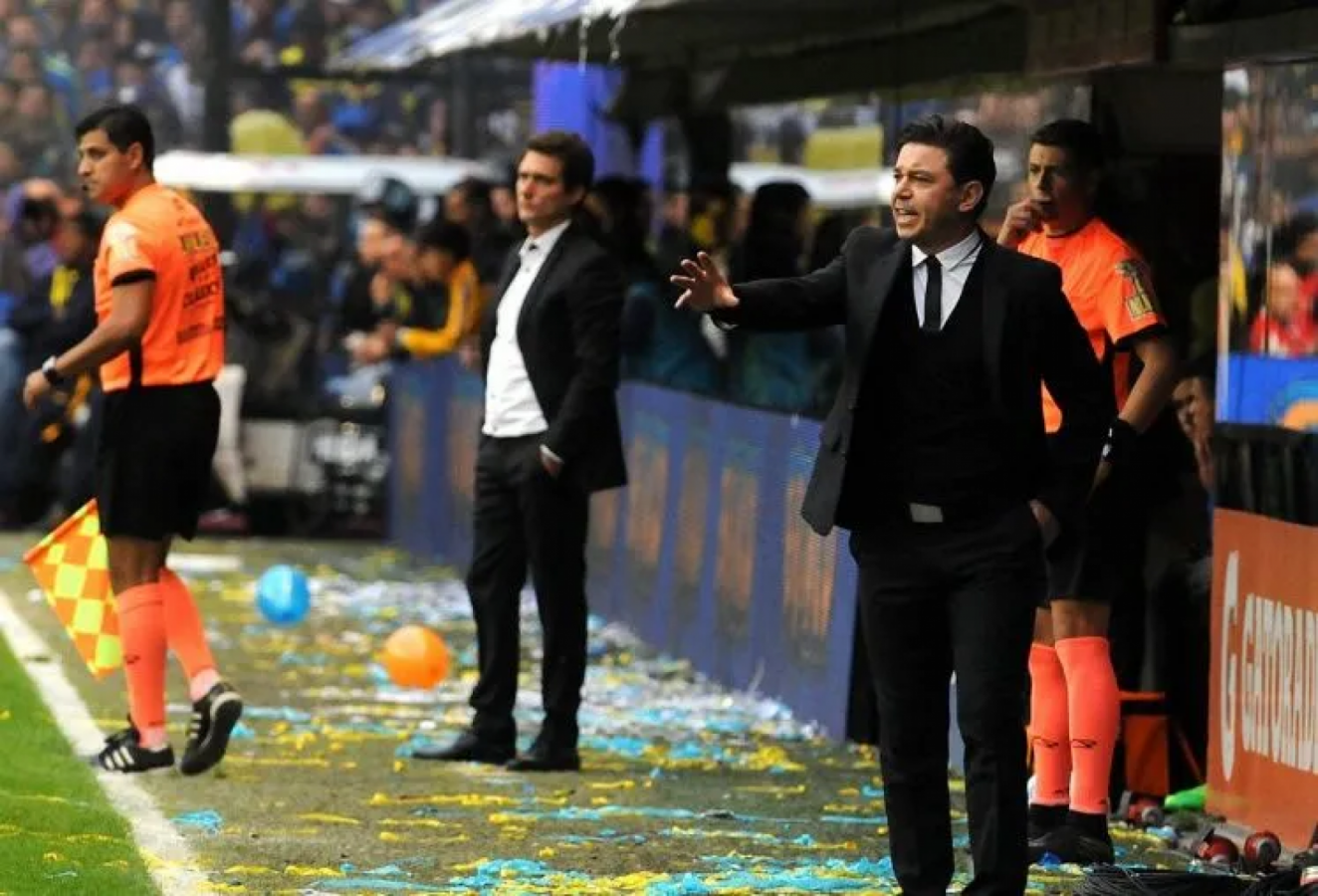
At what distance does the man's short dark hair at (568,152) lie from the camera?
37.4 ft

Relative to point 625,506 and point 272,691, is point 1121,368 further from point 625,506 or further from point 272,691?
point 625,506

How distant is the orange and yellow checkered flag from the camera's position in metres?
11.5


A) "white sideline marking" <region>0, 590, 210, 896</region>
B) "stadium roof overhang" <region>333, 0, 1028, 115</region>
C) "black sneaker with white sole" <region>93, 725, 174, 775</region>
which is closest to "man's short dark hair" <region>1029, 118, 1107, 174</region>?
"stadium roof overhang" <region>333, 0, 1028, 115</region>

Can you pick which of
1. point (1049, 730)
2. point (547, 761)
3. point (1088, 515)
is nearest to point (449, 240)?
point (547, 761)

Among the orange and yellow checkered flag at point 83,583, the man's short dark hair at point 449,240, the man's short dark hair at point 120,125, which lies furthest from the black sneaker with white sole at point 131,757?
the man's short dark hair at point 449,240

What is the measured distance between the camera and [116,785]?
1070cm

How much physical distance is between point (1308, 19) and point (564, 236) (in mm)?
2687

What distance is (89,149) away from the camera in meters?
11.0

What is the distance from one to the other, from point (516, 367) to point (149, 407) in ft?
4.50

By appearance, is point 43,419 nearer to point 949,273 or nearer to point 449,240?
point 449,240

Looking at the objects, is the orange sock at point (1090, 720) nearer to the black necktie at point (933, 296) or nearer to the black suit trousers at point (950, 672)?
the black suit trousers at point (950, 672)

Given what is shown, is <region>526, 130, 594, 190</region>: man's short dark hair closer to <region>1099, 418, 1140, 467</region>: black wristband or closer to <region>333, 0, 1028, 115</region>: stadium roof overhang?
<region>333, 0, 1028, 115</region>: stadium roof overhang

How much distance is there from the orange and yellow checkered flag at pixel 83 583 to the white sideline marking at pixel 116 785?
38cm

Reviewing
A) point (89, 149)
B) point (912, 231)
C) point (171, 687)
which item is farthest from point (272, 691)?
point (912, 231)
